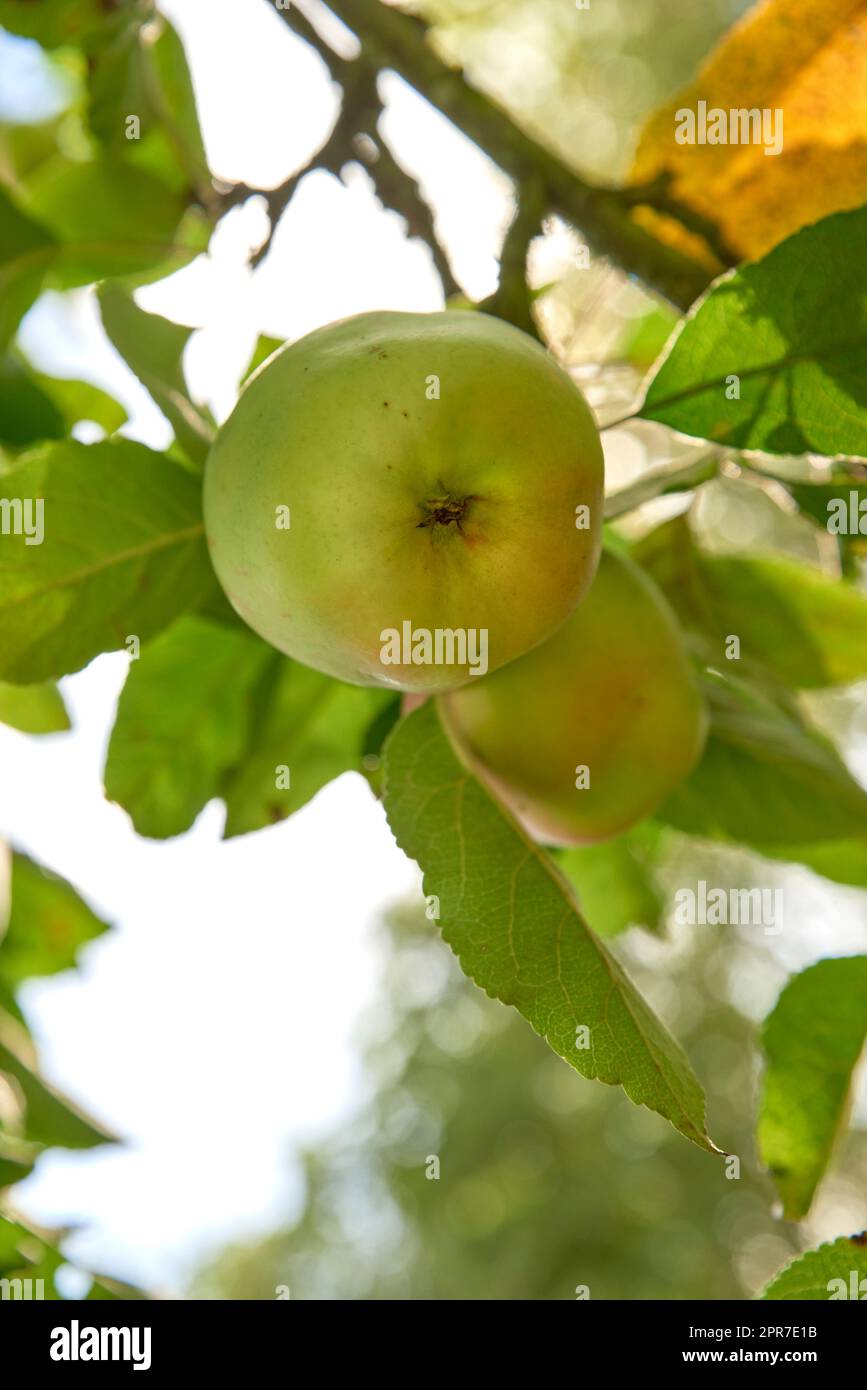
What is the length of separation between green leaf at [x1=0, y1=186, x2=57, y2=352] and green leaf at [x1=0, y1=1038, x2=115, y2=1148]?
2.24 ft

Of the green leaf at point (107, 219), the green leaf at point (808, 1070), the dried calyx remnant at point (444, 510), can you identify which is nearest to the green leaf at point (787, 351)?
the dried calyx remnant at point (444, 510)

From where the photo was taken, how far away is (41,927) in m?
1.34

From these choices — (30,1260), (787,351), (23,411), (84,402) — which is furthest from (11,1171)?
(787,351)

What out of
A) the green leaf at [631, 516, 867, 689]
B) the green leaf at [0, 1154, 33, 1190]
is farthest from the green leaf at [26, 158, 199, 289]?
the green leaf at [0, 1154, 33, 1190]

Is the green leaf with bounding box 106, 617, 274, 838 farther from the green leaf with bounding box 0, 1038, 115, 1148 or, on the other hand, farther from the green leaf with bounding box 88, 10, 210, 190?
the green leaf with bounding box 88, 10, 210, 190

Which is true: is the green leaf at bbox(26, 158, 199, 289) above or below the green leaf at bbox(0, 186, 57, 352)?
above

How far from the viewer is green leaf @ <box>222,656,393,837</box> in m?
0.98

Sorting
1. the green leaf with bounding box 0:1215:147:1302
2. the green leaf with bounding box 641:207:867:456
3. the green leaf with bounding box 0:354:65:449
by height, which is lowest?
the green leaf with bounding box 0:1215:147:1302

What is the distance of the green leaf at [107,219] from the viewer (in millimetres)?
1228

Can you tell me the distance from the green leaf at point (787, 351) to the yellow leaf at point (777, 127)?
400 mm

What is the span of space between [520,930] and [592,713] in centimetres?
17

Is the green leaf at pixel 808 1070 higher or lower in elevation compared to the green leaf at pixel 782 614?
lower

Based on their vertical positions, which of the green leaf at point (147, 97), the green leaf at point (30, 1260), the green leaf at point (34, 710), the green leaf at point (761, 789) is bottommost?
the green leaf at point (30, 1260)

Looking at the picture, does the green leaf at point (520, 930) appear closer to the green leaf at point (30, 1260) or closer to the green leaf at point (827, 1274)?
the green leaf at point (827, 1274)
